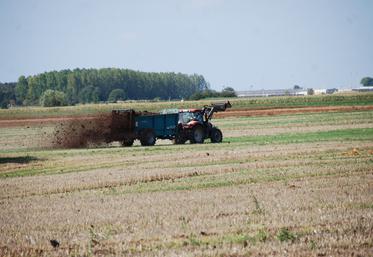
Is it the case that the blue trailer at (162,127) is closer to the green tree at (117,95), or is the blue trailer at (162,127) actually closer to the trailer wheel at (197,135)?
the trailer wheel at (197,135)

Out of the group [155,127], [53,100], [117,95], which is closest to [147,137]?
[155,127]

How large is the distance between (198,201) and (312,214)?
3.22m

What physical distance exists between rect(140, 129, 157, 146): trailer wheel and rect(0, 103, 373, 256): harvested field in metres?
6.44

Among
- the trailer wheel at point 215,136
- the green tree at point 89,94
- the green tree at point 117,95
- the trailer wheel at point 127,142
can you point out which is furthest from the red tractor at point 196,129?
the green tree at point 117,95

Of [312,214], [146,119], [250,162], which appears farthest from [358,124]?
[312,214]

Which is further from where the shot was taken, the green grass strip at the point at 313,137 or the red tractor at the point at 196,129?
Answer: the red tractor at the point at 196,129

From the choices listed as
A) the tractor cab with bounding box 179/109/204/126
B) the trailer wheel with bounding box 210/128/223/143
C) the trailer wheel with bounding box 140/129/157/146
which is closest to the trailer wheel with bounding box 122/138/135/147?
the trailer wheel with bounding box 140/129/157/146

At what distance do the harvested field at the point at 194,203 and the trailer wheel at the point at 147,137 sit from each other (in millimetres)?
6438

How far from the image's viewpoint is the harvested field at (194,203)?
1076 cm

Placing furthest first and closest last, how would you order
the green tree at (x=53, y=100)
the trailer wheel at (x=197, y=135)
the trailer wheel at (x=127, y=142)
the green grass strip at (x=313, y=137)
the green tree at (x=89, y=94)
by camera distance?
the green tree at (x=89, y=94) → the green tree at (x=53, y=100) → the trailer wheel at (x=197, y=135) → the trailer wheel at (x=127, y=142) → the green grass strip at (x=313, y=137)

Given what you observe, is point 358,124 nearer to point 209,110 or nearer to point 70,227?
point 209,110

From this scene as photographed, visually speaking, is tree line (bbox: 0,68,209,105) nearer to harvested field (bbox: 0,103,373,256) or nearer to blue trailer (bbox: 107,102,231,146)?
blue trailer (bbox: 107,102,231,146)

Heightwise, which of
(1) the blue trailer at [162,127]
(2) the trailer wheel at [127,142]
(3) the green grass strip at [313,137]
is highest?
(1) the blue trailer at [162,127]

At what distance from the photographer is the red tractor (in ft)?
120
